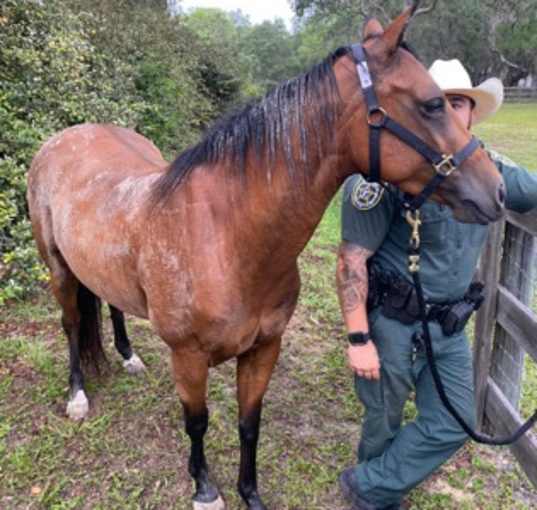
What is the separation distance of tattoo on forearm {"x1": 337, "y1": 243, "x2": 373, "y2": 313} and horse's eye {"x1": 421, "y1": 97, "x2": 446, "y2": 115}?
2.13 ft

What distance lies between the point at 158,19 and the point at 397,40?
10.2m

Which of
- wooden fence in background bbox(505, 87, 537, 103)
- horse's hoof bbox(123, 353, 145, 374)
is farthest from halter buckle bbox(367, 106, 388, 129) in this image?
wooden fence in background bbox(505, 87, 537, 103)

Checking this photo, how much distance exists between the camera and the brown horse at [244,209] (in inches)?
59.1

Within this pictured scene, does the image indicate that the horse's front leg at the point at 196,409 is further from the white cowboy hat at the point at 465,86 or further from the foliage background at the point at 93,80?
the white cowboy hat at the point at 465,86

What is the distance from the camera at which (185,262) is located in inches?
75.1

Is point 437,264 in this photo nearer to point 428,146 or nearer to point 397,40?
→ point 428,146

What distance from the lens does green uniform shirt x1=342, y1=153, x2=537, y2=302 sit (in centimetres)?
192

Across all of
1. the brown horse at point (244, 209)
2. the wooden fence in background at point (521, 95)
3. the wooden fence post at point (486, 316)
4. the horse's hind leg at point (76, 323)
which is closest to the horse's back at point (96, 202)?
the brown horse at point (244, 209)

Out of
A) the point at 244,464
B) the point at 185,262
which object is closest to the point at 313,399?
the point at 244,464

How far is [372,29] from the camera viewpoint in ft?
5.21

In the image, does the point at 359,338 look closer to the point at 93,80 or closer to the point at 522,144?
the point at 93,80

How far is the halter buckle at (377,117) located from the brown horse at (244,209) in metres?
0.02

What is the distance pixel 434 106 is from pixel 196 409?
1588 mm

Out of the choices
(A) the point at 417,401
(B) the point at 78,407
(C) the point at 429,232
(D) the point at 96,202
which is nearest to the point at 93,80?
(D) the point at 96,202
